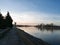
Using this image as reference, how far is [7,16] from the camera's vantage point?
78625 millimetres
